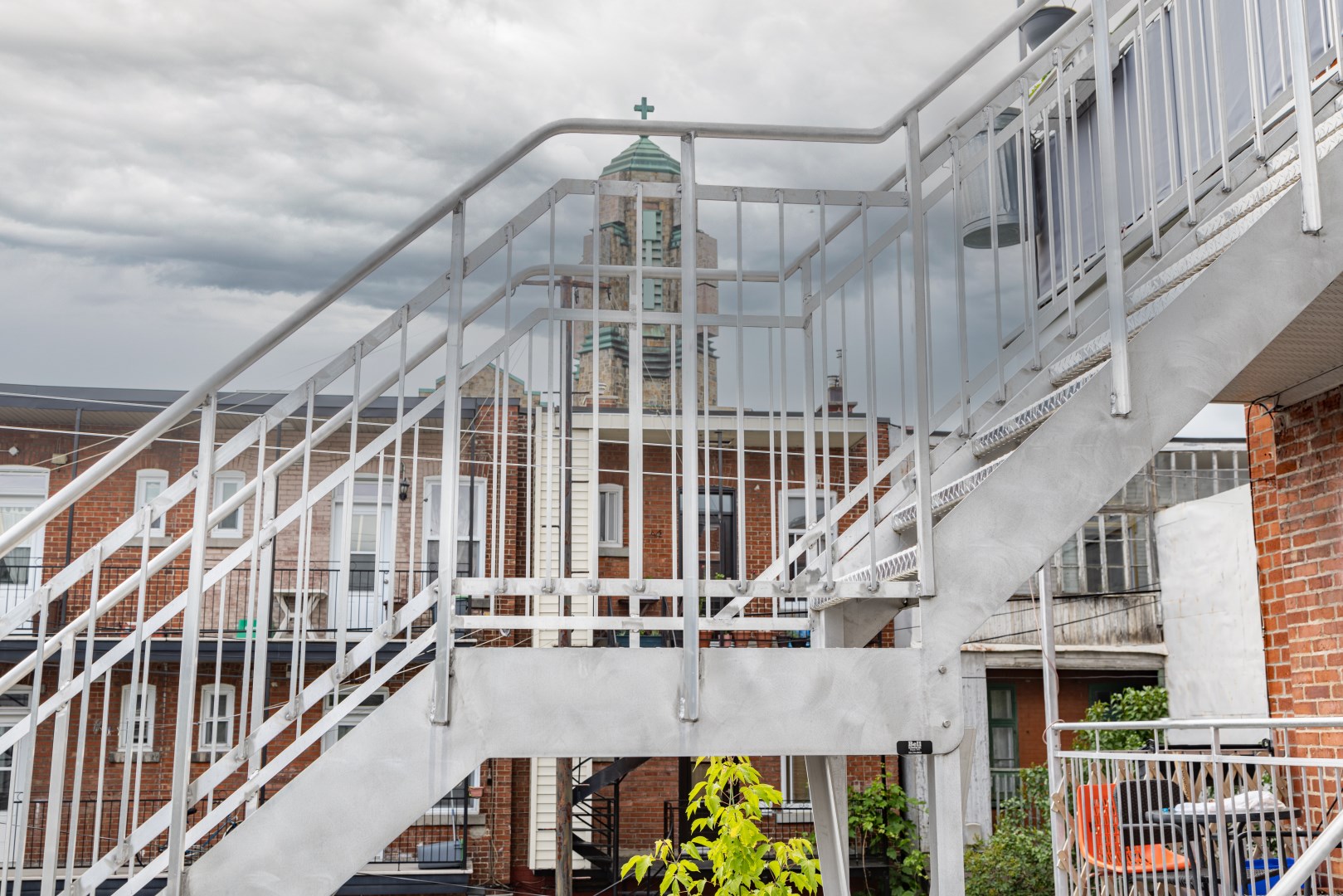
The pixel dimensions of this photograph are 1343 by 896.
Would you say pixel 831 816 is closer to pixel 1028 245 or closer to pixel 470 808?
pixel 1028 245

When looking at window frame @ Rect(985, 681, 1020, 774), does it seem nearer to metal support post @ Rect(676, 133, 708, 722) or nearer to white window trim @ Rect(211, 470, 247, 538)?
white window trim @ Rect(211, 470, 247, 538)

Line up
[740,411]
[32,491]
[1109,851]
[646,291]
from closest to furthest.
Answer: [740,411], [1109,851], [32,491], [646,291]

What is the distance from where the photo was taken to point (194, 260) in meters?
24.8

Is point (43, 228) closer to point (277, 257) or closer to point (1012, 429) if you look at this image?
point (277, 257)

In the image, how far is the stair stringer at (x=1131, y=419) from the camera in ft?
10.1

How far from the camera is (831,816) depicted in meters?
4.25

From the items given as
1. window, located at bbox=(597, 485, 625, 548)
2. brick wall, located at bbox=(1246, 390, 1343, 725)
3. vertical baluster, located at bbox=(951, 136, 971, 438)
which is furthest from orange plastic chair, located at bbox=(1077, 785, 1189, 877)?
window, located at bbox=(597, 485, 625, 548)

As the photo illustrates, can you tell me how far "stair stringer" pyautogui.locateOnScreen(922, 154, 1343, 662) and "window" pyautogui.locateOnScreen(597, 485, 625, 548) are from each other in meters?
14.7

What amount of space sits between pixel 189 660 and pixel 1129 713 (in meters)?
16.3

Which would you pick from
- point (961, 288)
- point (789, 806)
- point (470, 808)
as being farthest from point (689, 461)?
point (789, 806)

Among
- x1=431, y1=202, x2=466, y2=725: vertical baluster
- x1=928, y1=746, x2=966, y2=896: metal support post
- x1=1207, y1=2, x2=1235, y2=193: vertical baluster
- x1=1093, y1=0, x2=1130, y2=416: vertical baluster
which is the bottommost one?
x1=928, y1=746, x2=966, y2=896: metal support post

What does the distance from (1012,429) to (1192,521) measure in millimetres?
15572

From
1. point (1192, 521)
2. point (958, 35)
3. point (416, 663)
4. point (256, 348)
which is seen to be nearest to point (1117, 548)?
point (1192, 521)

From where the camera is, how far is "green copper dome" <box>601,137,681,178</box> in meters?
33.2
